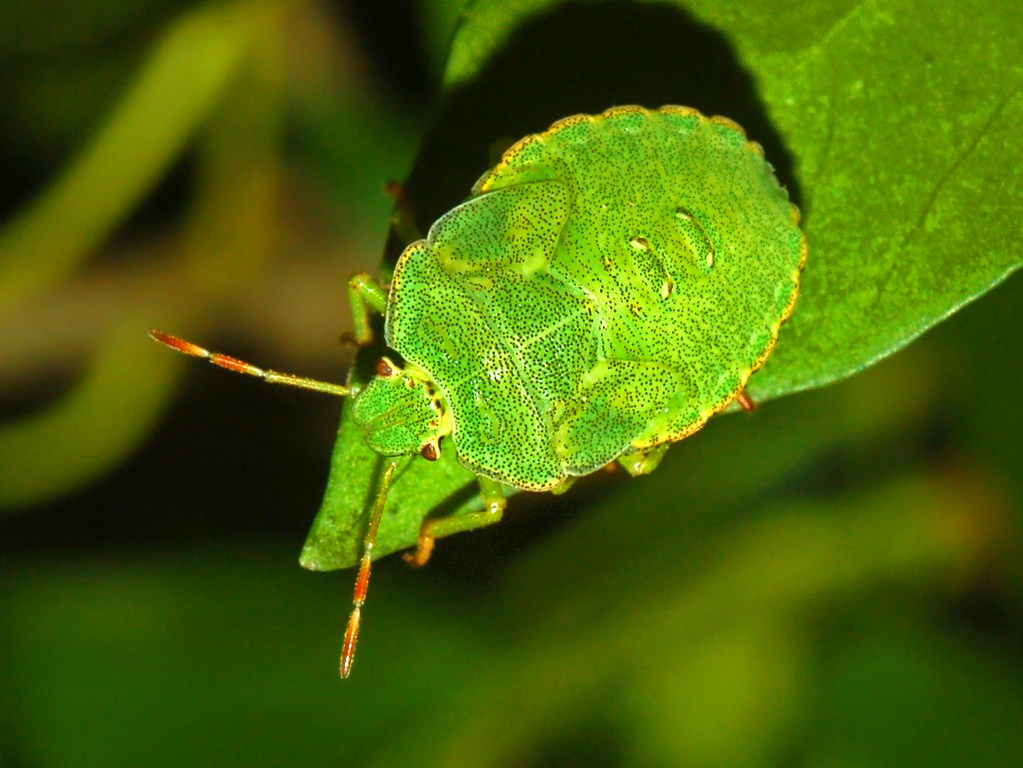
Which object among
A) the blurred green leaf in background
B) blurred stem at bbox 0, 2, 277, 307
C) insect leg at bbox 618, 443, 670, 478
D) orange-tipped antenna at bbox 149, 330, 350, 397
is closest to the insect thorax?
orange-tipped antenna at bbox 149, 330, 350, 397

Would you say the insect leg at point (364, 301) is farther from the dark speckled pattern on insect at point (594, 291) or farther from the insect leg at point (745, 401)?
the insect leg at point (745, 401)

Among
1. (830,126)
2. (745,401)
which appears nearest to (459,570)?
(745,401)

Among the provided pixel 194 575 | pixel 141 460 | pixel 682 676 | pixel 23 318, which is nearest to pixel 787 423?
pixel 682 676

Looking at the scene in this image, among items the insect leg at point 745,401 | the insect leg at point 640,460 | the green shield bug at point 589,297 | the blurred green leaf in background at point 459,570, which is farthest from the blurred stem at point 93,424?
the insect leg at point 745,401

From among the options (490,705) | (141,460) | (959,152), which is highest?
(959,152)

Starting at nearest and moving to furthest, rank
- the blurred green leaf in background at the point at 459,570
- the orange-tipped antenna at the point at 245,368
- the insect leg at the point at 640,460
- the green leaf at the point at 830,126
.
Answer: the green leaf at the point at 830,126
the orange-tipped antenna at the point at 245,368
the insect leg at the point at 640,460
the blurred green leaf in background at the point at 459,570

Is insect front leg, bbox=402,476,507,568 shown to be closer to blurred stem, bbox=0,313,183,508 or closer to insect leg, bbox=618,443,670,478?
insect leg, bbox=618,443,670,478

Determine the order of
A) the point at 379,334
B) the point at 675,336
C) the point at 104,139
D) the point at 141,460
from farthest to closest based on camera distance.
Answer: the point at 141,460 → the point at 104,139 → the point at 379,334 → the point at 675,336

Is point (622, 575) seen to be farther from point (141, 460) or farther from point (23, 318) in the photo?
point (23, 318)
